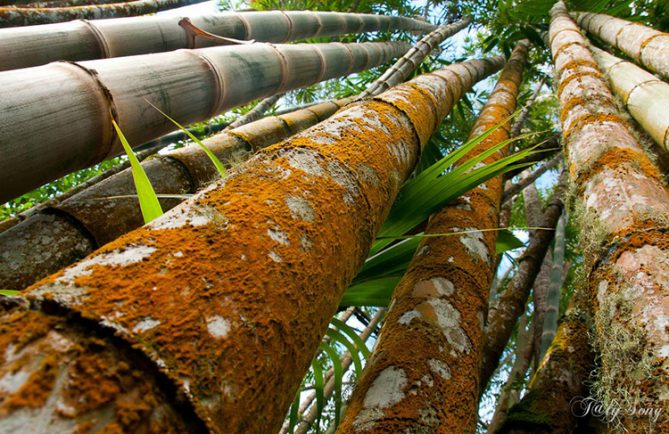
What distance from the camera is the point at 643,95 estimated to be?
6.31 ft

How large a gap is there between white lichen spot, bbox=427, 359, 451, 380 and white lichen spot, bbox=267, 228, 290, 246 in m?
0.56

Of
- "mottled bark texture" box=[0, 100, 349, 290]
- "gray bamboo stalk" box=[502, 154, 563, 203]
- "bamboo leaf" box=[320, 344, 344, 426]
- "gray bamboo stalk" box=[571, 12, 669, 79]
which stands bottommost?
"bamboo leaf" box=[320, 344, 344, 426]

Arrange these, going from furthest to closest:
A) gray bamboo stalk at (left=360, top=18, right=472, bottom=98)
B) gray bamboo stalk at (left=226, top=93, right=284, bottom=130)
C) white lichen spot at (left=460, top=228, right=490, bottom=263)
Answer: gray bamboo stalk at (left=226, top=93, right=284, bottom=130), gray bamboo stalk at (left=360, top=18, right=472, bottom=98), white lichen spot at (left=460, top=228, right=490, bottom=263)

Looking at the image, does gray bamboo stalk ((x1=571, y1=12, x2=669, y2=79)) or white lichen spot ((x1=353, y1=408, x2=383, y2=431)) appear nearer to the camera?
white lichen spot ((x1=353, y1=408, x2=383, y2=431))

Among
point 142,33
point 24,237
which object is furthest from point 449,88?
point 24,237

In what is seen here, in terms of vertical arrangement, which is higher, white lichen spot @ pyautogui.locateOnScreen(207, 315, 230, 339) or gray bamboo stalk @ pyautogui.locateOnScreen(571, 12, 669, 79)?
gray bamboo stalk @ pyautogui.locateOnScreen(571, 12, 669, 79)

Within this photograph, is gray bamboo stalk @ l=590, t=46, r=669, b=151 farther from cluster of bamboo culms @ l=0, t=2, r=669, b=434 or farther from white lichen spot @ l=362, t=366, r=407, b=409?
white lichen spot @ l=362, t=366, r=407, b=409

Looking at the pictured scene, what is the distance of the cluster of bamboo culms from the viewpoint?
434mm

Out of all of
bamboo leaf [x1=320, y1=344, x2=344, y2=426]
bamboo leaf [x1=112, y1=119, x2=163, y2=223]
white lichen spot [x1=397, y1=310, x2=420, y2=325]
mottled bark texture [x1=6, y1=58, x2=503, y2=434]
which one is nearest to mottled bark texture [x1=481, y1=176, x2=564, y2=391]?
bamboo leaf [x1=320, y1=344, x2=344, y2=426]

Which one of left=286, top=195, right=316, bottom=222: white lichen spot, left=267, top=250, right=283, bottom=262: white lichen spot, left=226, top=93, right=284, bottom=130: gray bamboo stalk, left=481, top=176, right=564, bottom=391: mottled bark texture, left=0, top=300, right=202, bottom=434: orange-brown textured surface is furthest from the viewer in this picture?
left=226, top=93, right=284, bottom=130: gray bamboo stalk

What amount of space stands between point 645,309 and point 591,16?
4067mm

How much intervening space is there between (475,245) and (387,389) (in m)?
0.72

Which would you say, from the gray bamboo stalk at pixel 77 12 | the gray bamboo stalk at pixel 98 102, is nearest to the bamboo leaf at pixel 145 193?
the gray bamboo stalk at pixel 98 102

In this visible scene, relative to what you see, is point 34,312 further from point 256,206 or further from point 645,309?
point 645,309
